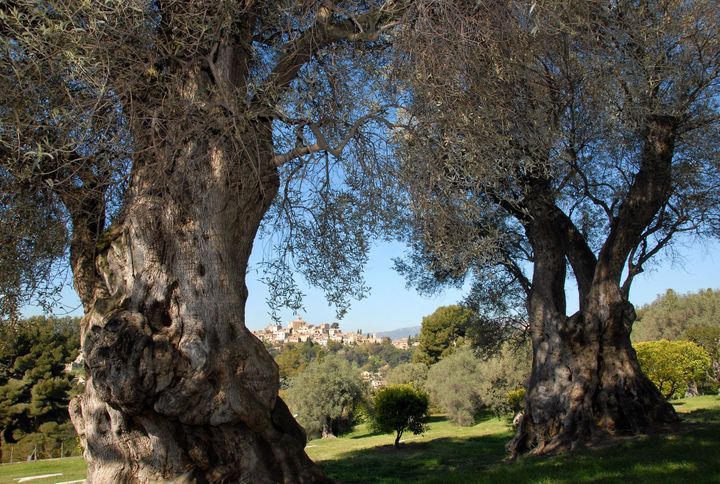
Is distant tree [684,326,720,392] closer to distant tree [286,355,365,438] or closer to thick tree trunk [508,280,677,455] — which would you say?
distant tree [286,355,365,438]

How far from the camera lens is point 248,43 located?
6.87m

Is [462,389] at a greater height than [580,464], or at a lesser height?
greater

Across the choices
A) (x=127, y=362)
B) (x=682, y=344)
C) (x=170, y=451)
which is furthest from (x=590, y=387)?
(x=682, y=344)

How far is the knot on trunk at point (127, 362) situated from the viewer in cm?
505

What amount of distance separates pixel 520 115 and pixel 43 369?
29492 mm

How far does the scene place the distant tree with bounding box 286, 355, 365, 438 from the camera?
26.8m

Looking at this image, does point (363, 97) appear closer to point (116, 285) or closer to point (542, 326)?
point (116, 285)

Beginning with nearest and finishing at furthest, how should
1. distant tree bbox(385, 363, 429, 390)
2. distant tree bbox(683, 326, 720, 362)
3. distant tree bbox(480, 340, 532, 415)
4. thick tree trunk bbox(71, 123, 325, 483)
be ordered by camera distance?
thick tree trunk bbox(71, 123, 325, 483)
distant tree bbox(480, 340, 532, 415)
distant tree bbox(683, 326, 720, 362)
distant tree bbox(385, 363, 429, 390)

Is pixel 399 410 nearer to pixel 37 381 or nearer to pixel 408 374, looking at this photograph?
pixel 408 374

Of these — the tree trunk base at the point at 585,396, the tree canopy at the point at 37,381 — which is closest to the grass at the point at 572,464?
the tree trunk base at the point at 585,396

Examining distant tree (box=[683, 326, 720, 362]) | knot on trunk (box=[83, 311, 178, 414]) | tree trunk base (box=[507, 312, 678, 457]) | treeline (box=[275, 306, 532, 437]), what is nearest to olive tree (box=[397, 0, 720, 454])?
tree trunk base (box=[507, 312, 678, 457])

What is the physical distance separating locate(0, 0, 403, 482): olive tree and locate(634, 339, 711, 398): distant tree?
21.7 m

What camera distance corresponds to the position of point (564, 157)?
8891 millimetres

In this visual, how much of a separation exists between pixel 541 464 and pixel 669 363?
1861 cm
